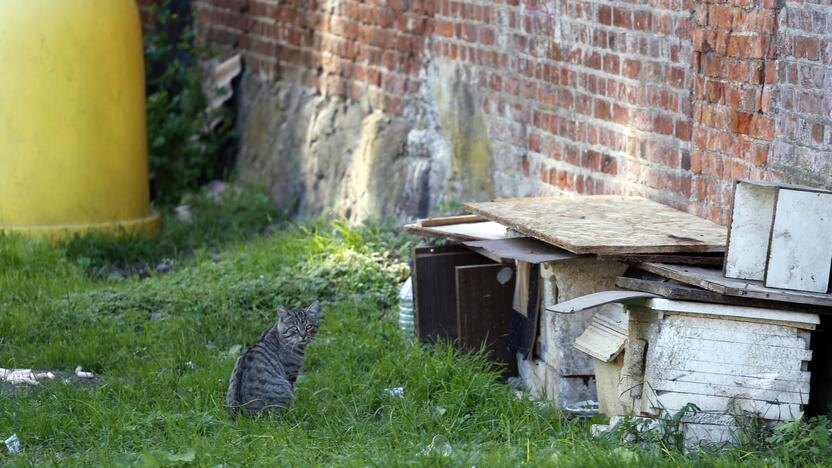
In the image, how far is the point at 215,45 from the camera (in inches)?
377

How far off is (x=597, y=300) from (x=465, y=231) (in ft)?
4.38

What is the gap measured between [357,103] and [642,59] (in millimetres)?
2935

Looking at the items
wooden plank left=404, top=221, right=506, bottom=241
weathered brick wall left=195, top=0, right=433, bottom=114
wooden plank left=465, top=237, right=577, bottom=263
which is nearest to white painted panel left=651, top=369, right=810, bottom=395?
wooden plank left=465, top=237, right=577, bottom=263

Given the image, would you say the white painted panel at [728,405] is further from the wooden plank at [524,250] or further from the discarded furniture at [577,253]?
the wooden plank at [524,250]

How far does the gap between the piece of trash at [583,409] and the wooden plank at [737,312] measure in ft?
1.97

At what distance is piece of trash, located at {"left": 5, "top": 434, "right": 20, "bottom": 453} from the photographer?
4113mm

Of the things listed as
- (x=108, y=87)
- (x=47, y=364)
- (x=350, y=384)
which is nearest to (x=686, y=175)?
(x=350, y=384)

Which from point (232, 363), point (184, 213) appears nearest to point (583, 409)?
point (232, 363)

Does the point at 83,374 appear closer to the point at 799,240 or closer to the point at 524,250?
the point at 524,250

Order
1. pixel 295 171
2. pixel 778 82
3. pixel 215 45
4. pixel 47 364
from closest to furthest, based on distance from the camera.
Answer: pixel 778 82 → pixel 47 364 → pixel 295 171 → pixel 215 45

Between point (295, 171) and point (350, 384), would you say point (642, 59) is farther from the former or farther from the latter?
point (295, 171)

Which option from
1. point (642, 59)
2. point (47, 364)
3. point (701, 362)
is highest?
point (642, 59)

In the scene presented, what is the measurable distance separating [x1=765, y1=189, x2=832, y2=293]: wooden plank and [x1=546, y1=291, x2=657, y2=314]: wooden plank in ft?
1.36

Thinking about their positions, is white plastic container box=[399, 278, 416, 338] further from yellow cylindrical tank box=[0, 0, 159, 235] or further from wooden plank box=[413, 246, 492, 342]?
yellow cylindrical tank box=[0, 0, 159, 235]
